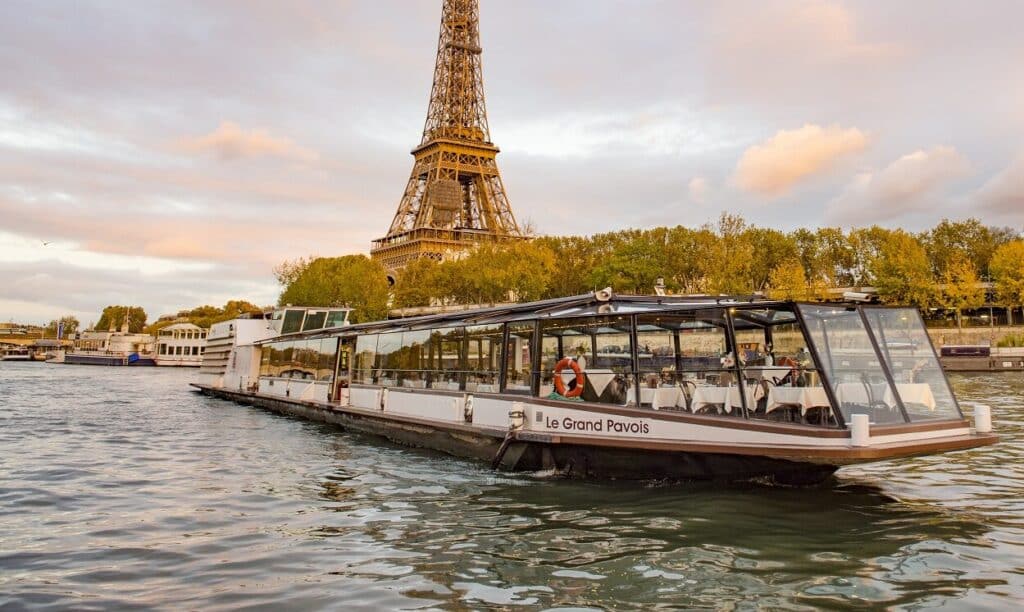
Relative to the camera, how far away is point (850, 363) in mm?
10891

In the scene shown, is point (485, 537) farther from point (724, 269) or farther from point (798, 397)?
point (724, 269)

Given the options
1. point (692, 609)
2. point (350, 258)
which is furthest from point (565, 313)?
point (350, 258)

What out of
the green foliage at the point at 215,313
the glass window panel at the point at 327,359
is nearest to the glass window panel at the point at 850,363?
the glass window panel at the point at 327,359

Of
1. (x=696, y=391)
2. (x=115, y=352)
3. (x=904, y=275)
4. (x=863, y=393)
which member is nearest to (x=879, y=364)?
(x=863, y=393)

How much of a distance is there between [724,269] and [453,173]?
4377 centimetres

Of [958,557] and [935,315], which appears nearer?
[958,557]

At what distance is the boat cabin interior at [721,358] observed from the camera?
10945mm

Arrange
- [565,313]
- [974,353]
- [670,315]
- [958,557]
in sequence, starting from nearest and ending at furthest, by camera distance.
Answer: [958,557]
[670,315]
[565,313]
[974,353]

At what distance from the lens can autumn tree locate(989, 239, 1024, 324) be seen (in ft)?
200

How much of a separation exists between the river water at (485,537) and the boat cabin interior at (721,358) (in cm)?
137

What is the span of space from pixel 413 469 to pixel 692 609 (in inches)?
344

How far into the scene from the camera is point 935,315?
70375mm

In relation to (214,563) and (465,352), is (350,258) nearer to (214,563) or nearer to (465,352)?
(465,352)

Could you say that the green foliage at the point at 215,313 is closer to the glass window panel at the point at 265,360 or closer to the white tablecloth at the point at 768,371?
the glass window panel at the point at 265,360
